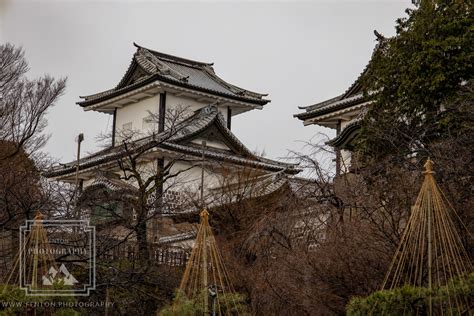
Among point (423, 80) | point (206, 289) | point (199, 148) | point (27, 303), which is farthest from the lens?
point (199, 148)

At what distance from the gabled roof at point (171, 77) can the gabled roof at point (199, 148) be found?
154 cm

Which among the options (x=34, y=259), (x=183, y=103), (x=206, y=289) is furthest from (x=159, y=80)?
(x=206, y=289)

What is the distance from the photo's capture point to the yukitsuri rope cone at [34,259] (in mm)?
13484

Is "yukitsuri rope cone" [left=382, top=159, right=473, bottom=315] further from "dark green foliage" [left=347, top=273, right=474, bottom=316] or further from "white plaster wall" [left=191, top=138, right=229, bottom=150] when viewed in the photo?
"white plaster wall" [left=191, top=138, right=229, bottom=150]

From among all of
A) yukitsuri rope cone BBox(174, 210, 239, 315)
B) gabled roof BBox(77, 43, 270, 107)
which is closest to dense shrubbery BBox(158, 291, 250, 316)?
yukitsuri rope cone BBox(174, 210, 239, 315)

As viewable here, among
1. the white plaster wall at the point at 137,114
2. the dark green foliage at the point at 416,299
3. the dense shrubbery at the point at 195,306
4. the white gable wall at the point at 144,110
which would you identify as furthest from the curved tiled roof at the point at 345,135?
the dark green foliage at the point at 416,299

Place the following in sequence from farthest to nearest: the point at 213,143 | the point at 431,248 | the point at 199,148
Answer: the point at 213,143 < the point at 199,148 < the point at 431,248

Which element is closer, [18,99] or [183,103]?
[18,99]

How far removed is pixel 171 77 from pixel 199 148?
3003 millimetres

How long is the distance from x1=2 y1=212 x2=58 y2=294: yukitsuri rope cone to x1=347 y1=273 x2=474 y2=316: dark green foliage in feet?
18.6

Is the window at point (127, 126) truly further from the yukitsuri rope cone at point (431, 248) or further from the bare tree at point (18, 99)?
the yukitsuri rope cone at point (431, 248)

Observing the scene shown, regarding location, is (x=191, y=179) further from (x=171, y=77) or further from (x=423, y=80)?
(x=423, y=80)

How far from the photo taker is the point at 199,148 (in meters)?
29.8

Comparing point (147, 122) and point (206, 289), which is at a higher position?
point (147, 122)
